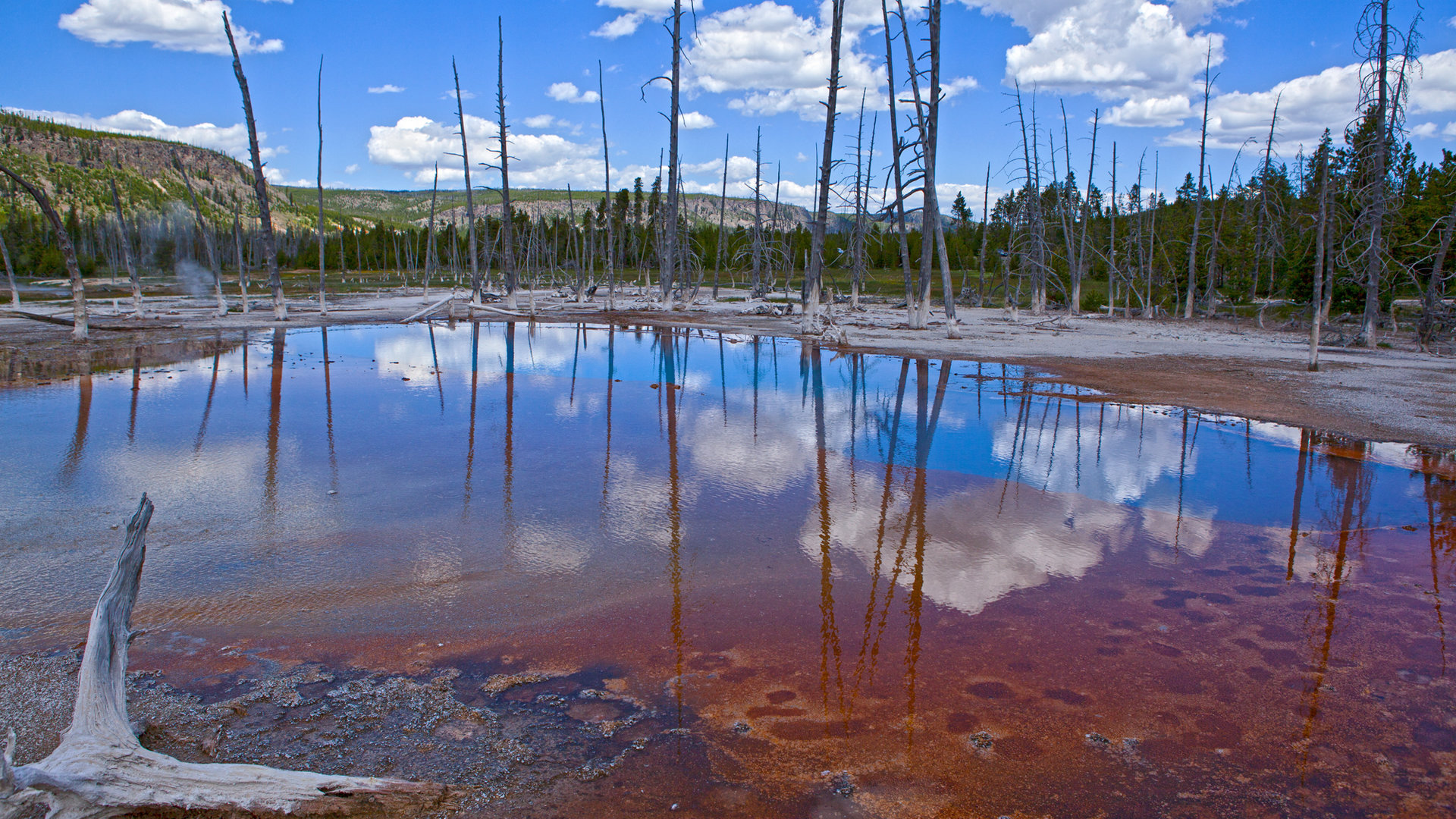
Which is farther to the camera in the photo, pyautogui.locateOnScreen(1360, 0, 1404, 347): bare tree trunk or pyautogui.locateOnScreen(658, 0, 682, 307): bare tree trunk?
pyautogui.locateOnScreen(658, 0, 682, 307): bare tree trunk

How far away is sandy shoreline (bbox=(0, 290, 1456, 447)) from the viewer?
1333cm

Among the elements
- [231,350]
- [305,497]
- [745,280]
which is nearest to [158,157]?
[745,280]

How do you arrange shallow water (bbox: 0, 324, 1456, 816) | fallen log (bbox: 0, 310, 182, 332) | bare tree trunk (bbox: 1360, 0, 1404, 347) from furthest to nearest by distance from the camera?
fallen log (bbox: 0, 310, 182, 332) → bare tree trunk (bbox: 1360, 0, 1404, 347) → shallow water (bbox: 0, 324, 1456, 816)

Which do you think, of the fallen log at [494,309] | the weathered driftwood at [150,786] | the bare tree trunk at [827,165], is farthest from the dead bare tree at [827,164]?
the weathered driftwood at [150,786]

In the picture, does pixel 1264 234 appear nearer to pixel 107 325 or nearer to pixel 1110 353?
pixel 1110 353

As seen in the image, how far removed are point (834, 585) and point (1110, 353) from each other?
60.9 feet

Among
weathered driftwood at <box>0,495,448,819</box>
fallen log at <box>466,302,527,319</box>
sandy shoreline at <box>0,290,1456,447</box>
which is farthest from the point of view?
fallen log at <box>466,302,527,319</box>

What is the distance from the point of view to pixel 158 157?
15875 centimetres

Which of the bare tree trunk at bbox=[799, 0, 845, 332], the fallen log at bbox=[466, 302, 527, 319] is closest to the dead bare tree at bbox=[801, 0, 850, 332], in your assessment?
the bare tree trunk at bbox=[799, 0, 845, 332]

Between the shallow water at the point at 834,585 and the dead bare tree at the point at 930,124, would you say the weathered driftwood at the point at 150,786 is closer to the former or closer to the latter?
the shallow water at the point at 834,585

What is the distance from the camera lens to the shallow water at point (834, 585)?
13.0 ft

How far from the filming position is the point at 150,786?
3.22 meters

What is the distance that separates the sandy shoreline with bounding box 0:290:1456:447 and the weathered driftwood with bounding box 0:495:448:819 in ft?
43.2

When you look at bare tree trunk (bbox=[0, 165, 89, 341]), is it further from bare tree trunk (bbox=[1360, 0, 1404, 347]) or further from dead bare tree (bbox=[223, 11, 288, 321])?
bare tree trunk (bbox=[1360, 0, 1404, 347])
